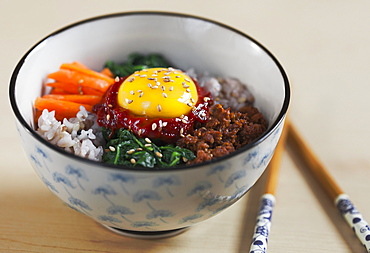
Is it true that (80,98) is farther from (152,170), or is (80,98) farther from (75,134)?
(152,170)

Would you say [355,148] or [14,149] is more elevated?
[14,149]

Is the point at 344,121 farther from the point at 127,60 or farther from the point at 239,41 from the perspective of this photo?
the point at 127,60

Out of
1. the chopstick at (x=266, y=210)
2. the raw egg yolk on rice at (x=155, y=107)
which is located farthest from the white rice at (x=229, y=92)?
the chopstick at (x=266, y=210)

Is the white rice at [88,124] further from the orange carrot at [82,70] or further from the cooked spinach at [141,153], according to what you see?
the orange carrot at [82,70]

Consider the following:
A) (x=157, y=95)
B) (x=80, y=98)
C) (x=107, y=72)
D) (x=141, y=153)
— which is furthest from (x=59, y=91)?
(x=141, y=153)

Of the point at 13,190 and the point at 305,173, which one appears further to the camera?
the point at 305,173

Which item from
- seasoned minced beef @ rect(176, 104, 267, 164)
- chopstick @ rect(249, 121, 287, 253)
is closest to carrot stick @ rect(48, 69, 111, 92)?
seasoned minced beef @ rect(176, 104, 267, 164)

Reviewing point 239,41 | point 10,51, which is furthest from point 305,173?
point 10,51
